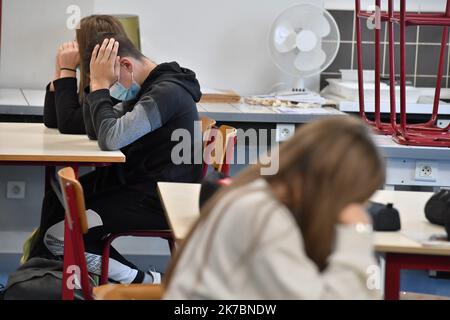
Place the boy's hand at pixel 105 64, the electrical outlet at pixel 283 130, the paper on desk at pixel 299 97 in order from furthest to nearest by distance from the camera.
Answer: the paper on desk at pixel 299 97 → the electrical outlet at pixel 283 130 → the boy's hand at pixel 105 64

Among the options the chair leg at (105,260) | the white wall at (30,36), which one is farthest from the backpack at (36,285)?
the white wall at (30,36)

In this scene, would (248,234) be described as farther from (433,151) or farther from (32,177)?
(32,177)

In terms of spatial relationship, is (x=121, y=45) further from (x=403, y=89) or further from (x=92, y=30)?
(x=403, y=89)

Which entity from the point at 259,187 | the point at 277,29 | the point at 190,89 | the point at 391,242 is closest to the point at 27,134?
the point at 190,89

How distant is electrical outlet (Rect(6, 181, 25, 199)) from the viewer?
4.70 meters

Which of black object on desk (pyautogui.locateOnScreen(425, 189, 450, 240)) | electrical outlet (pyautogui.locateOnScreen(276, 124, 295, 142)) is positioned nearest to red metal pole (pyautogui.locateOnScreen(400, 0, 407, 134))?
black object on desk (pyautogui.locateOnScreen(425, 189, 450, 240))

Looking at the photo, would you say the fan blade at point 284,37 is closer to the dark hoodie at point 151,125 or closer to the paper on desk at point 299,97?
the paper on desk at point 299,97

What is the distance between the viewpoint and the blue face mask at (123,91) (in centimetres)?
356

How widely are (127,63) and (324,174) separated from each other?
2.13 meters

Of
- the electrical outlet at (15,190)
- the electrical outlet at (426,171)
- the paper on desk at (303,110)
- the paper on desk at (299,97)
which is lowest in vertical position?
the electrical outlet at (15,190)

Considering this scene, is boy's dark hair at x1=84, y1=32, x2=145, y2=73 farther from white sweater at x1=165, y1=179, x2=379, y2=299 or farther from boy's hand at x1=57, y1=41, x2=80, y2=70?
white sweater at x1=165, y1=179, x2=379, y2=299

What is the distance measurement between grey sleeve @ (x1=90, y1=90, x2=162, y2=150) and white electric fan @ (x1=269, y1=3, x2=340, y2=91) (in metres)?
1.46

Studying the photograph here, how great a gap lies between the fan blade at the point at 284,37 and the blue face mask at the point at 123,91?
4.30ft

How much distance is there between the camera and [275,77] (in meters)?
4.98
